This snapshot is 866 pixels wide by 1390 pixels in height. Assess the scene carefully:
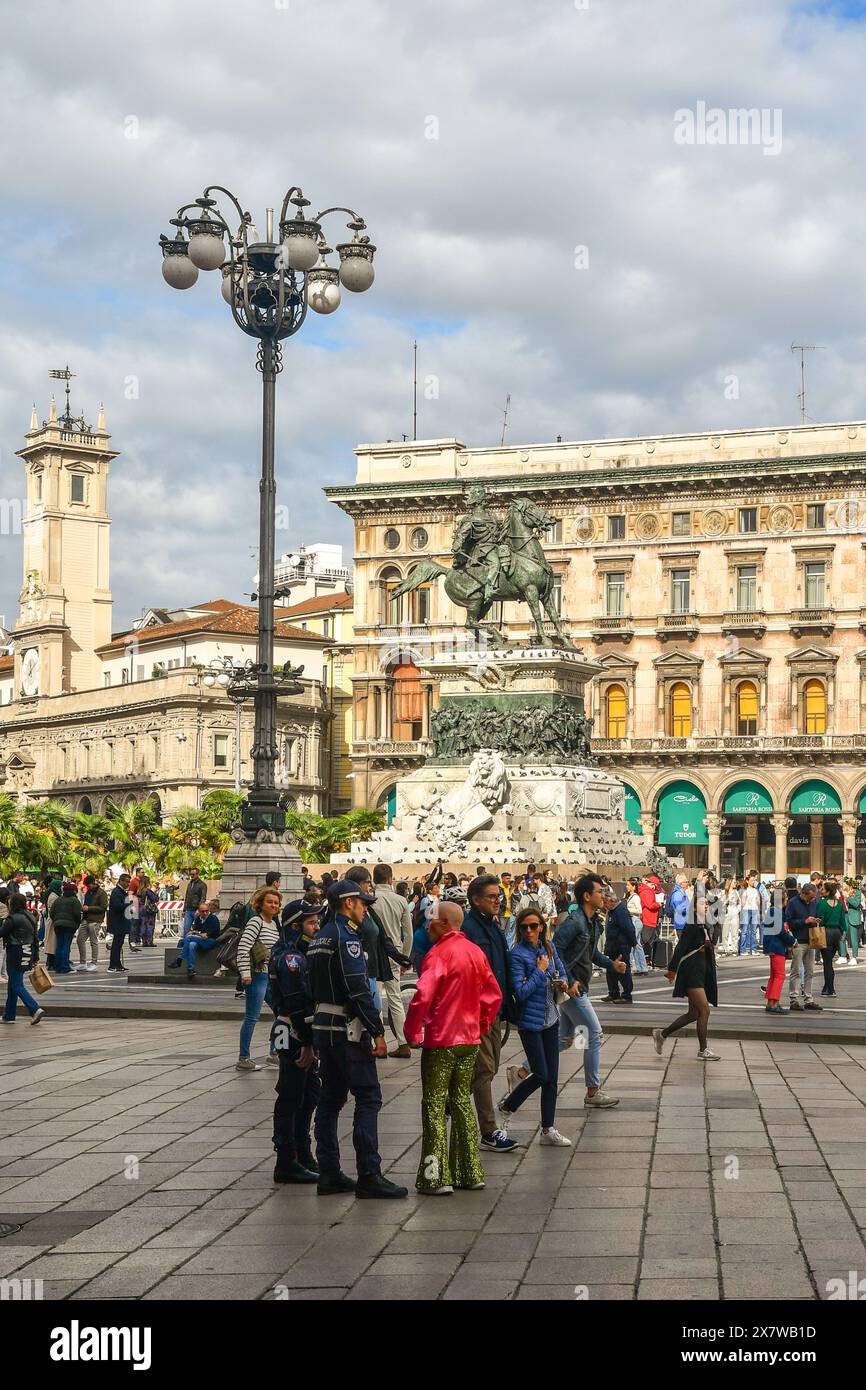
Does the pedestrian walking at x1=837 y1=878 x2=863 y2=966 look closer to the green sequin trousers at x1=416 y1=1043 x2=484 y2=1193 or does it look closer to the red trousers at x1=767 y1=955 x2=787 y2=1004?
the red trousers at x1=767 y1=955 x2=787 y2=1004

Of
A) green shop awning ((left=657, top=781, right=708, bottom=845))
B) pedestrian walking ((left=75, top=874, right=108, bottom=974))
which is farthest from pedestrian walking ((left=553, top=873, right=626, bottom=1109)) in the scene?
green shop awning ((left=657, top=781, right=708, bottom=845))

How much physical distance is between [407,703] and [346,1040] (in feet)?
207

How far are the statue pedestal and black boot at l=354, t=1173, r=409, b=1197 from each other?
25610 mm

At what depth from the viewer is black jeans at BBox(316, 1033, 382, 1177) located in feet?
Result: 31.1

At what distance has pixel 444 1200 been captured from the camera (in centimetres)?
943

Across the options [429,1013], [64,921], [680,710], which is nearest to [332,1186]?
[429,1013]

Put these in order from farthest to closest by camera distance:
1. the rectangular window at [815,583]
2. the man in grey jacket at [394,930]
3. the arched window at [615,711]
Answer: the arched window at [615,711] → the rectangular window at [815,583] → the man in grey jacket at [394,930]

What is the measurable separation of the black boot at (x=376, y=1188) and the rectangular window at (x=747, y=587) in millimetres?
59902

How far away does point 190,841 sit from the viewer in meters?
55.8

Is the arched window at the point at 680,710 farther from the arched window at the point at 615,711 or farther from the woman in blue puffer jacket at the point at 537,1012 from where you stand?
the woman in blue puffer jacket at the point at 537,1012

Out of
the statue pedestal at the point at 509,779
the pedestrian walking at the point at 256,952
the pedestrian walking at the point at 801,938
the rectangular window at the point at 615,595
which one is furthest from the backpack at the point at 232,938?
the rectangular window at the point at 615,595

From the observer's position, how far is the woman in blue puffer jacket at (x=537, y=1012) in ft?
36.7
